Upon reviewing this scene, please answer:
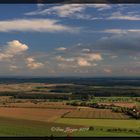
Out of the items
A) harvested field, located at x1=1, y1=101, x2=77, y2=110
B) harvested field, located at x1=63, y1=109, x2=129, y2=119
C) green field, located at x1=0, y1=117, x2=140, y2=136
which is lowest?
green field, located at x1=0, y1=117, x2=140, y2=136

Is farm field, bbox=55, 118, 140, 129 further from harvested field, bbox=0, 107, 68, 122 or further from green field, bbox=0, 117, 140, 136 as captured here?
harvested field, bbox=0, 107, 68, 122

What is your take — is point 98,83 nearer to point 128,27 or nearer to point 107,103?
point 107,103

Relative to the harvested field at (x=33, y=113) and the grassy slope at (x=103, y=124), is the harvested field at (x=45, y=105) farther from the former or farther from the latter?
the grassy slope at (x=103, y=124)

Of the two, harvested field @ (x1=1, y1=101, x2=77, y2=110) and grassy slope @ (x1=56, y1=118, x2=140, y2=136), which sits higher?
harvested field @ (x1=1, y1=101, x2=77, y2=110)

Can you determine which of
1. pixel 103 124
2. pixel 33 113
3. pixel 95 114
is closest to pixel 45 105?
pixel 33 113

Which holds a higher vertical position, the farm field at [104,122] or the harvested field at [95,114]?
the harvested field at [95,114]

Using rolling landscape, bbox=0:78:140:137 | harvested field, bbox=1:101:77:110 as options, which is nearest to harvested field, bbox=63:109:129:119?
rolling landscape, bbox=0:78:140:137

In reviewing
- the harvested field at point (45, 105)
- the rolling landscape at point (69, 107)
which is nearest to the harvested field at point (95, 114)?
the rolling landscape at point (69, 107)

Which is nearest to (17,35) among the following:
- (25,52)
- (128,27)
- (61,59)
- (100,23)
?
(25,52)
